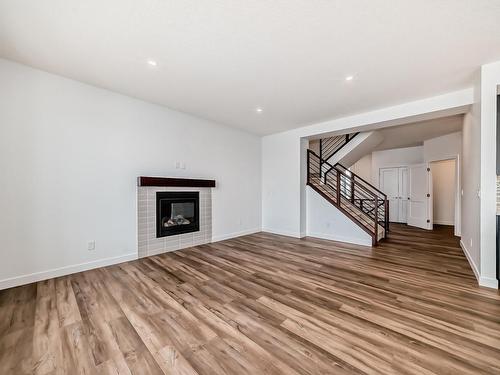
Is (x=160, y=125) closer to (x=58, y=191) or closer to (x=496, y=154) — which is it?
(x=58, y=191)

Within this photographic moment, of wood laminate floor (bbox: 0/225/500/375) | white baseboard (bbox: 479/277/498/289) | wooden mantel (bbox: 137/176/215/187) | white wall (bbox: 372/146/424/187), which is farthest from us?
white wall (bbox: 372/146/424/187)

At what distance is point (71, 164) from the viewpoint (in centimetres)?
307

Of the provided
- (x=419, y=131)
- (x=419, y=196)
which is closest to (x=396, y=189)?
(x=419, y=196)

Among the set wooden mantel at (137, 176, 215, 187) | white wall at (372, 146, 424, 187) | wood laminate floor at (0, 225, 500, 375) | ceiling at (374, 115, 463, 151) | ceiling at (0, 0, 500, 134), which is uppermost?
ceiling at (0, 0, 500, 134)

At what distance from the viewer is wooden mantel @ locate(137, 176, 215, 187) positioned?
3.69m

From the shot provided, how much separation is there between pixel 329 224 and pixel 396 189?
415 cm

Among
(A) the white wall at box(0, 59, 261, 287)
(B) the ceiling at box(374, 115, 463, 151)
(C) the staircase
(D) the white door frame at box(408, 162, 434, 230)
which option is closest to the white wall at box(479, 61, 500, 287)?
(C) the staircase

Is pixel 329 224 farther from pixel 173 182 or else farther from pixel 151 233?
pixel 151 233

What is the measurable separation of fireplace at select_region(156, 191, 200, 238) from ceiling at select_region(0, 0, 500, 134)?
1.90 metres

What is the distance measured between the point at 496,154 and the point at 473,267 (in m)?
1.71

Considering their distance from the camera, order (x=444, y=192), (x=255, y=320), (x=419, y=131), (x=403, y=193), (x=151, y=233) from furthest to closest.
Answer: (x=403, y=193)
(x=444, y=192)
(x=419, y=131)
(x=151, y=233)
(x=255, y=320)

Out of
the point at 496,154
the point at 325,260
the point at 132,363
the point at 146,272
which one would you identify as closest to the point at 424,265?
the point at 325,260

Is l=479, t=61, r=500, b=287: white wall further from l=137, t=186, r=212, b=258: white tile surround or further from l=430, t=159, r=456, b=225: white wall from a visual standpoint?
l=430, t=159, r=456, b=225: white wall

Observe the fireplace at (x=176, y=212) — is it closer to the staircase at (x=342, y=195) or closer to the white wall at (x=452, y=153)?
the staircase at (x=342, y=195)
